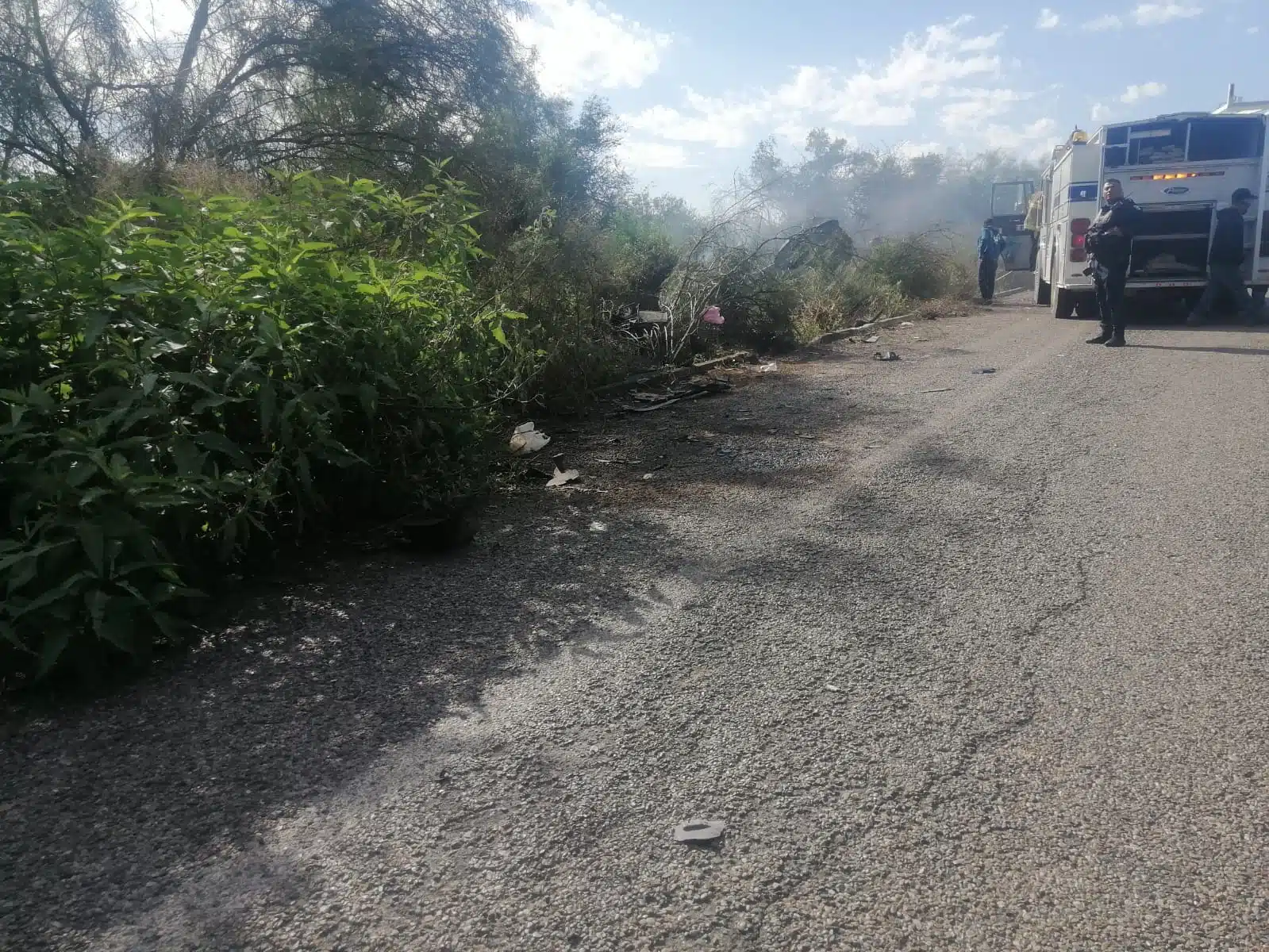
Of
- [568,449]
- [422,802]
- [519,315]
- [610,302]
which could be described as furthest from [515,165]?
[422,802]

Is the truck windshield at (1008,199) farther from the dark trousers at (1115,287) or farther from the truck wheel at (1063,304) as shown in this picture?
the dark trousers at (1115,287)

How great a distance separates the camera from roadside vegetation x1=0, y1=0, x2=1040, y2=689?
3.64 metres

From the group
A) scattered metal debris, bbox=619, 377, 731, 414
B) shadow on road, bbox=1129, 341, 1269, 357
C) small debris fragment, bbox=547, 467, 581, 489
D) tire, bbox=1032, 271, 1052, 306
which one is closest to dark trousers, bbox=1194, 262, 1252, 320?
shadow on road, bbox=1129, 341, 1269, 357

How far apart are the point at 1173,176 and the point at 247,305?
14591 millimetres

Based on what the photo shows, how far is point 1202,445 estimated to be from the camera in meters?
6.85

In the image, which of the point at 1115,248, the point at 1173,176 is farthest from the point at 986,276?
the point at 1115,248

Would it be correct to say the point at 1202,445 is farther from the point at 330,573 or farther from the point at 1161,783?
the point at 330,573

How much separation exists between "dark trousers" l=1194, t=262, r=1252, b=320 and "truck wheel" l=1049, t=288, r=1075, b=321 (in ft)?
6.53

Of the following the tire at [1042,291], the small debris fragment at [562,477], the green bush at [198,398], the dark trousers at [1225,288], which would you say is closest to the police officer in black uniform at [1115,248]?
the dark trousers at [1225,288]

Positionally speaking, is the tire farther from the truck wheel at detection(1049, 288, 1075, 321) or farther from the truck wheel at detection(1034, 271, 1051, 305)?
the truck wheel at detection(1049, 288, 1075, 321)

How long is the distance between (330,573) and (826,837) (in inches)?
113

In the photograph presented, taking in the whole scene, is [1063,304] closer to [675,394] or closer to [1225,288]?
[1225,288]

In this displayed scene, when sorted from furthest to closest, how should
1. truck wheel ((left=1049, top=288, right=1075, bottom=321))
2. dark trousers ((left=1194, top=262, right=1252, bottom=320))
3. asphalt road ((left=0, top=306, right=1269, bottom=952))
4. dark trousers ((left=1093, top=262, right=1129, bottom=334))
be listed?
truck wheel ((left=1049, top=288, right=1075, bottom=321))
dark trousers ((left=1194, top=262, right=1252, bottom=320))
dark trousers ((left=1093, top=262, right=1129, bottom=334))
asphalt road ((left=0, top=306, right=1269, bottom=952))

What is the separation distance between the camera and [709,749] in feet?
10.0
